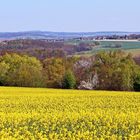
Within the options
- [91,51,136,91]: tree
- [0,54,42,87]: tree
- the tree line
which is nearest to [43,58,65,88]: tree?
the tree line

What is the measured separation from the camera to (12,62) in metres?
71.0

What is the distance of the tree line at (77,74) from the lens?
6162 centimetres

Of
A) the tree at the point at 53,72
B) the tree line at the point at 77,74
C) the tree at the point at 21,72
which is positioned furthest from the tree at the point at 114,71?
the tree at the point at 21,72

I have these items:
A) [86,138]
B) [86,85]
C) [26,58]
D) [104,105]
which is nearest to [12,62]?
[26,58]

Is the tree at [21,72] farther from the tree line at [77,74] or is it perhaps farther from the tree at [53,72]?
the tree at [53,72]

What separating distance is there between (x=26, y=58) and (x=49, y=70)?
13.1 feet

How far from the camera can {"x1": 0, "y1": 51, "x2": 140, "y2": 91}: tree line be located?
2426 inches

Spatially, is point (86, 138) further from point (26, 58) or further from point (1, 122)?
point (26, 58)

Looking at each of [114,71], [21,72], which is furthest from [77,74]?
[21,72]

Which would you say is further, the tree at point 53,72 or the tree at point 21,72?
the tree at point 53,72

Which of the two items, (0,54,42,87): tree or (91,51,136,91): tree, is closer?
(91,51,136,91): tree

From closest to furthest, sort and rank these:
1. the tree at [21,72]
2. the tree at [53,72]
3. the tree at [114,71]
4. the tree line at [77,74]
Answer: the tree at [114,71] → the tree line at [77,74] → the tree at [21,72] → the tree at [53,72]

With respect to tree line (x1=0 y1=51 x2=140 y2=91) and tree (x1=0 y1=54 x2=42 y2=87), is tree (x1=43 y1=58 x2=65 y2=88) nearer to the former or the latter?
tree line (x1=0 y1=51 x2=140 y2=91)

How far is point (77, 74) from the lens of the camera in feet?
232
